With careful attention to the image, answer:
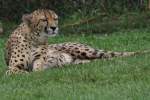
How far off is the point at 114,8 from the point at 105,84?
13399 millimetres

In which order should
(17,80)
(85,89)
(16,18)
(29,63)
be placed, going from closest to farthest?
(85,89) < (17,80) < (29,63) < (16,18)

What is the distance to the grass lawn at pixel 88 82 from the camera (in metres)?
9.27

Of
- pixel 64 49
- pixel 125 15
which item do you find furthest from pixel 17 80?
pixel 125 15

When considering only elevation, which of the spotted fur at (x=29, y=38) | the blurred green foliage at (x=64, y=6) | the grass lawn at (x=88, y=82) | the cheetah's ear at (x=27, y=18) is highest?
the cheetah's ear at (x=27, y=18)

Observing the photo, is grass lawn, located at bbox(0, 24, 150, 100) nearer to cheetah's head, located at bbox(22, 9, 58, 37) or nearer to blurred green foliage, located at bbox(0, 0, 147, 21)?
cheetah's head, located at bbox(22, 9, 58, 37)

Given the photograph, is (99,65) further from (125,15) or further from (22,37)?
(125,15)

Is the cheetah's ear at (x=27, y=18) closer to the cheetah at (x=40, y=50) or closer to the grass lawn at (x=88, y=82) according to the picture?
the cheetah at (x=40, y=50)

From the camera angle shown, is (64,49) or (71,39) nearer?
(64,49)

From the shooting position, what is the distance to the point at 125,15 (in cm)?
2242

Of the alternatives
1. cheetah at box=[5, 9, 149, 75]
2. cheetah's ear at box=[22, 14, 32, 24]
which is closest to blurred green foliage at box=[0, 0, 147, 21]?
cheetah at box=[5, 9, 149, 75]

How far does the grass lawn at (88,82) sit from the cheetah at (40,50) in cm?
45

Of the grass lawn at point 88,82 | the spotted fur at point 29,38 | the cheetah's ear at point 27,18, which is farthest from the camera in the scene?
the cheetah's ear at point 27,18

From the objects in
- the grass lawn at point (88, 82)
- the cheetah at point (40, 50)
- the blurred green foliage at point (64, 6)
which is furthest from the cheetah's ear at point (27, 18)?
the blurred green foliage at point (64, 6)

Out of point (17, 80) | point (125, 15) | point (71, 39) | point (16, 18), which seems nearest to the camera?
point (17, 80)
